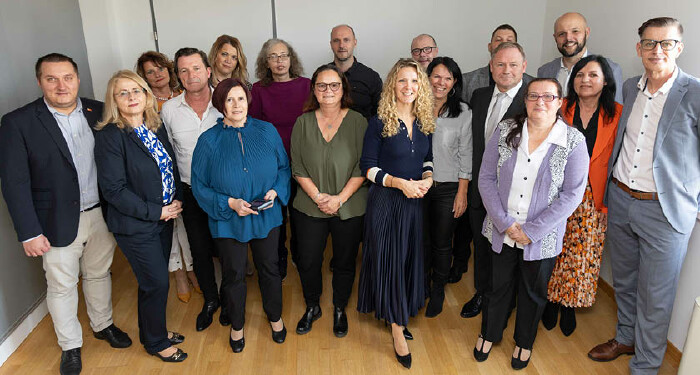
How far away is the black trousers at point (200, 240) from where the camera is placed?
2.99 metres

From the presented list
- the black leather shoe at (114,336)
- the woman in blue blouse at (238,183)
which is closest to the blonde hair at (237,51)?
the woman in blue blouse at (238,183)

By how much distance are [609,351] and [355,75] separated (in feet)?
8.36

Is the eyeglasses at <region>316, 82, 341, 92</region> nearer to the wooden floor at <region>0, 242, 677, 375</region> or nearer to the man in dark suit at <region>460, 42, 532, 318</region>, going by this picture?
the man in dark suit at <region>460, 42, 532, 318</region>

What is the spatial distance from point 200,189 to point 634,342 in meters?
2.65

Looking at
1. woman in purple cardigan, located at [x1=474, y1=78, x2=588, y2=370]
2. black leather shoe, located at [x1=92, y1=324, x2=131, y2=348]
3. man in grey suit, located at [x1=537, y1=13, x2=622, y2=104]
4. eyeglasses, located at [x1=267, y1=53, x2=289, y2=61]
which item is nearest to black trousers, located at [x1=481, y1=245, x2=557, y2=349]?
woman in purple cardigan, located at [x1=474, y1=78, x2=588, y2=370]

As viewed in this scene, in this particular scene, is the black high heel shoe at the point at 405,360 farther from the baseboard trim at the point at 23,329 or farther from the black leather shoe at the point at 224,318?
the baseboard trim at the point at 23,329

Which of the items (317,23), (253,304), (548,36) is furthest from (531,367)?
(317,23)

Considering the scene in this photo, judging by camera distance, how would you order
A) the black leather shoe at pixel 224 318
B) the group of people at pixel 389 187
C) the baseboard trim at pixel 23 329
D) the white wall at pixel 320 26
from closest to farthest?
1. the group of people at pixel 389 187
2. the baseboard trim at pixel 23 329
3. the black leather shoe at pixel 224 318
4. the white wall at pixel 320 26

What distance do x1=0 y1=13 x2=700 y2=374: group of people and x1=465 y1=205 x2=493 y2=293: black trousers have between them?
1 cm

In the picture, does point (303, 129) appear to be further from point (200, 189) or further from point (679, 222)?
point (679, 222)

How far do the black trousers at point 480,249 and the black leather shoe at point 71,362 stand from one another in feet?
8.05

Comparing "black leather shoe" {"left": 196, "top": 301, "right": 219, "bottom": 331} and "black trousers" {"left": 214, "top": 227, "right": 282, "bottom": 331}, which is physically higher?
"black trousers" {"left": 214, "top": 227, "right": 282, "bottom": 331}

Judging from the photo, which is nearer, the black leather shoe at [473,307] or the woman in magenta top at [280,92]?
the black leather shoe at [473,307]

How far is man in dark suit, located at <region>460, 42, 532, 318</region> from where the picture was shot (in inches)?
105
